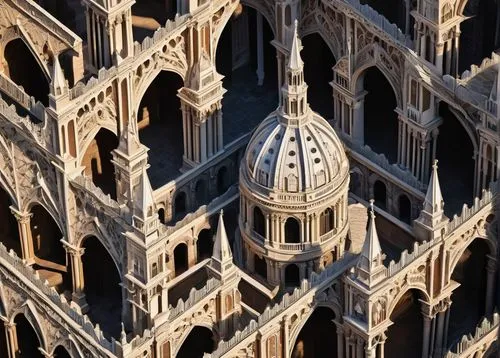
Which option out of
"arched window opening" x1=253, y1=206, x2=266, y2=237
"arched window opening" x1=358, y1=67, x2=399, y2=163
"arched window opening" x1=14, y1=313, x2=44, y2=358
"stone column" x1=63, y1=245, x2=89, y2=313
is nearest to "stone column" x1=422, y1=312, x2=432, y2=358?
"arched window opening" x1=253, y1=206, x2=266, y2=237

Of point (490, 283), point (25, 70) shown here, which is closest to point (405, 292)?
point (490, 283)

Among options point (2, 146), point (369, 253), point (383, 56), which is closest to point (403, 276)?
point (369, 253)

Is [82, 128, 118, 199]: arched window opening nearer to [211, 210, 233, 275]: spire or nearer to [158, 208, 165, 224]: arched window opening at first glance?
[158, 208, 165, 224]: arched window opening

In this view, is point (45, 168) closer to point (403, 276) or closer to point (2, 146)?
point (2, 146)

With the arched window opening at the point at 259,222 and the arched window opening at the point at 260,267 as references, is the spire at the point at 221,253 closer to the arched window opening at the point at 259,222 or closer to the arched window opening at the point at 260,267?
the arched window opening at the point at 259,222

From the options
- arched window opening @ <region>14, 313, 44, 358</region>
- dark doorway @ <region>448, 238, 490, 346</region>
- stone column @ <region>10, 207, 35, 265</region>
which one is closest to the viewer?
dark doorway @ <region>448, 238, 490, 346</region>

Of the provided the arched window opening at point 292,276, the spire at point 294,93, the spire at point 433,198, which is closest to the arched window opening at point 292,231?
the arched window opening at point 292,276
